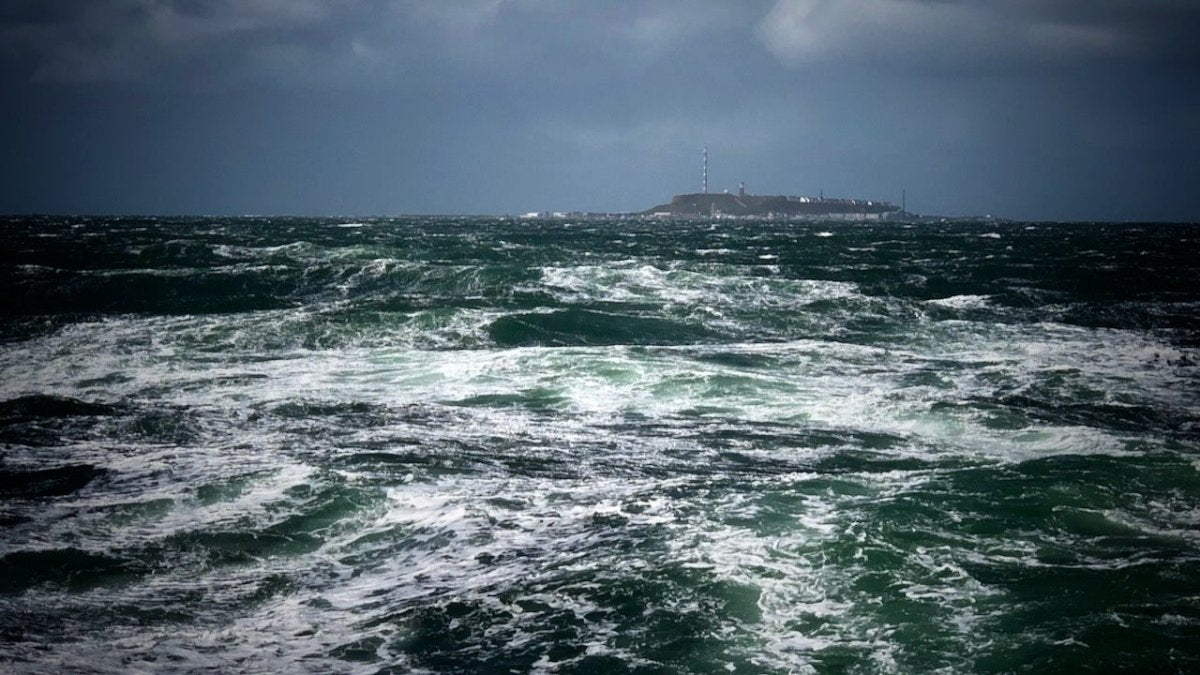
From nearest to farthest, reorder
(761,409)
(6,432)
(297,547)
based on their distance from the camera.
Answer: (297,547) < (6,432) < (761,409)

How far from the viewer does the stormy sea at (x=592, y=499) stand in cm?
573

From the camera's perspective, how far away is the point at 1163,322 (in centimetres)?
2264

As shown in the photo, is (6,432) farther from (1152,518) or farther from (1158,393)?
(1158,393)

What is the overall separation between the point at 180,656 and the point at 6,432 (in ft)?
A: 24.5

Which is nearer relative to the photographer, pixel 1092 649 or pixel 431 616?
pixel 1092 649

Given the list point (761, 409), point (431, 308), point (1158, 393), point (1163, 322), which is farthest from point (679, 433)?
point (1163, 322)

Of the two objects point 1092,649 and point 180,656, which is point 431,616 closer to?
point 180,656

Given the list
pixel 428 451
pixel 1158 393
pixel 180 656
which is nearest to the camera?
pixel 180 656

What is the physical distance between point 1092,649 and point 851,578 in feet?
5.28

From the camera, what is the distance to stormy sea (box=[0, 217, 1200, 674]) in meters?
5.73

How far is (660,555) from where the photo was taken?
7121 mm

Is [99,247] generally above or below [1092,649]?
above

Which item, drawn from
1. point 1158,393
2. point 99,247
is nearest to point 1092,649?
point 1158,393

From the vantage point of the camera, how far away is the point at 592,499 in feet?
28.3
